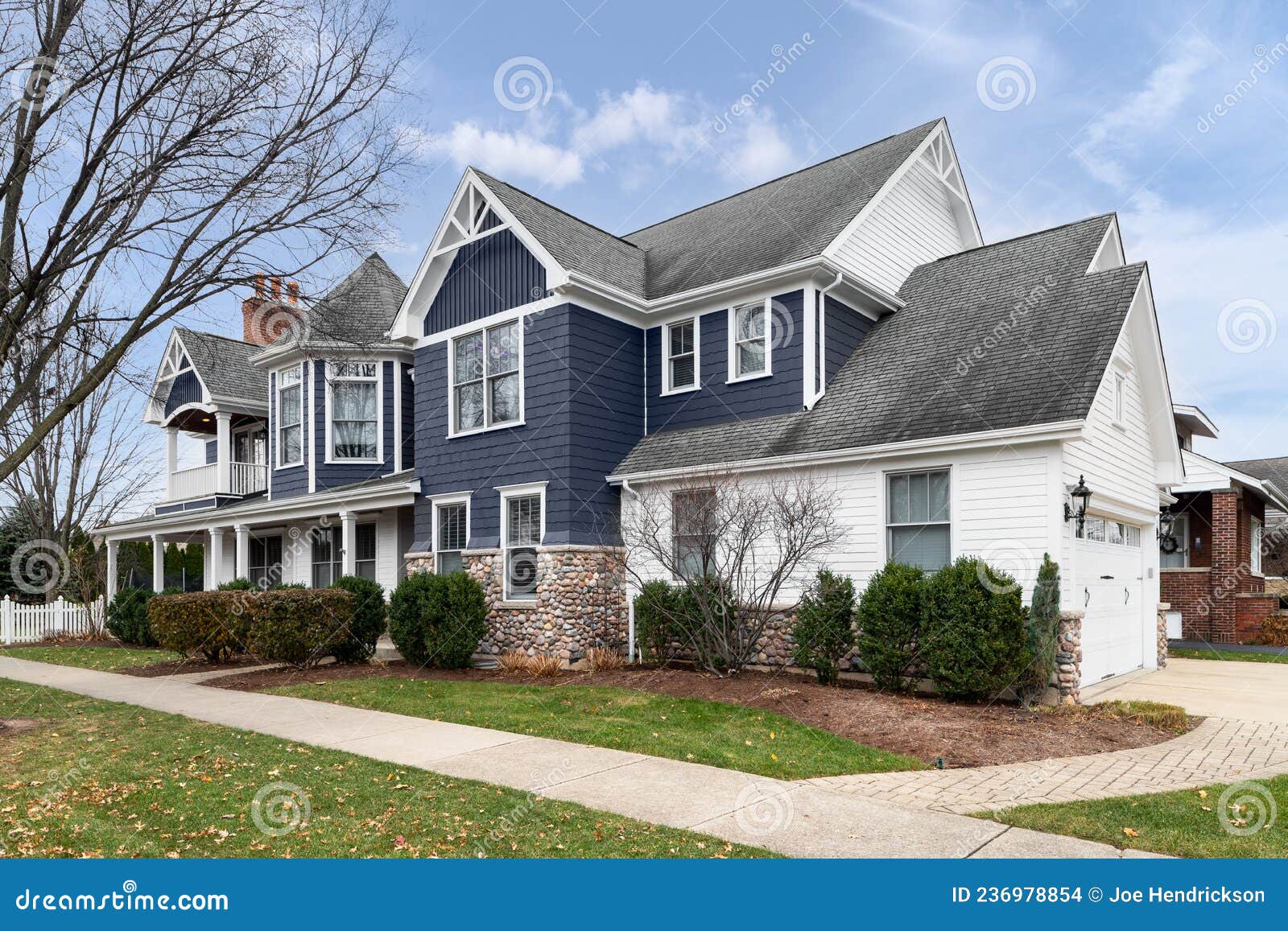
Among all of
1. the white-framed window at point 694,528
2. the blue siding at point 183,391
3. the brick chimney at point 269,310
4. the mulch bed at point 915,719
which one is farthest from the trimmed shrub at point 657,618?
the blue siding at point 183,391

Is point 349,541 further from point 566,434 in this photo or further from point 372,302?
point 566,434

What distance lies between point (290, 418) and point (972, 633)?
16.3 meters

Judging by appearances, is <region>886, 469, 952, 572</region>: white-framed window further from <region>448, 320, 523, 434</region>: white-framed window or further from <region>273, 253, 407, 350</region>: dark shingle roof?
<region>273, 253, 407, 350</region>: dark shingle roof

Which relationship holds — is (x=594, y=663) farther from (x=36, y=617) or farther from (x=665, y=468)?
(x=36, y=617)

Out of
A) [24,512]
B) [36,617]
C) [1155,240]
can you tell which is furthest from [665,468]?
[24,512]

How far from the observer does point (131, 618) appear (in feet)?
68.1

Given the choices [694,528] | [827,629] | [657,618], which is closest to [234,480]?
[657,618]

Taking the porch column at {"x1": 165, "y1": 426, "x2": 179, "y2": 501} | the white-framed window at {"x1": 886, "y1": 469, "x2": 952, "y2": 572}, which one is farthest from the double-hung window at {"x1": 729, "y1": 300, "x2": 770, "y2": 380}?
the porch column at {"x1": 165, "y1": 426, "x2": 179, "y2": 501}

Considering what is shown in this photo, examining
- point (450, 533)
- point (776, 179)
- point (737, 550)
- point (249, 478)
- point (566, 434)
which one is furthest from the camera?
point (249, 478)

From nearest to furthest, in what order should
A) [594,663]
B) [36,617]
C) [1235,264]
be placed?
[594,663], [1235,264], [36,617]

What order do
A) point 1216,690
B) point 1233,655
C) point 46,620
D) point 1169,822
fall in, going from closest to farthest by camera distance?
point 1169,822, point 1216,690, point 1233,655, point 46,620

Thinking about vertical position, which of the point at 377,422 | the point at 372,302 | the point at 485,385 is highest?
the point at 372,302

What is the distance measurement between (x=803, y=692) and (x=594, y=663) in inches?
160

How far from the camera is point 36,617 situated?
2272 centimetres
